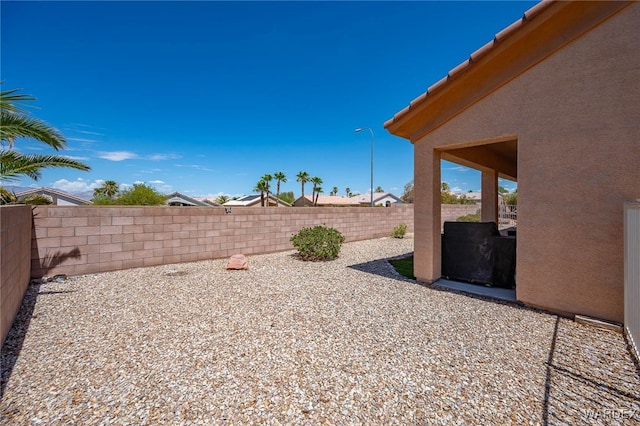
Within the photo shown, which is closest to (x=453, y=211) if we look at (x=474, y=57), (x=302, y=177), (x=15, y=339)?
(x=474, y=57)

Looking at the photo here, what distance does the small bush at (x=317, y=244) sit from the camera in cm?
913

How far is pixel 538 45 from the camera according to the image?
14.5 ft

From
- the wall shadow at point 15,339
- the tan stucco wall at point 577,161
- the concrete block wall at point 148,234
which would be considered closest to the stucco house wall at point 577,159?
the tan stucco wall at point 577,161

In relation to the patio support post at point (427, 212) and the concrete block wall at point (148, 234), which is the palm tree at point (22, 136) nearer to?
the concrete block wall at point (148, 234)

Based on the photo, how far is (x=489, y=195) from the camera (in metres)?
10.8

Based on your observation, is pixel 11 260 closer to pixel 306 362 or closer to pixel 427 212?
pixel 306 362

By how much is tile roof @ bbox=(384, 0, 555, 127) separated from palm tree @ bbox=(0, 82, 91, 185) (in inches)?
293

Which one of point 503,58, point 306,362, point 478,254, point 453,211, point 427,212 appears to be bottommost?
point 306,362

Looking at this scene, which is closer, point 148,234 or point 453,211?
point 148,234

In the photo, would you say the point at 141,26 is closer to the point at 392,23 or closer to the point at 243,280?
the point at 392,23

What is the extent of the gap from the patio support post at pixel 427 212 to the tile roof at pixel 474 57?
2.96 feet

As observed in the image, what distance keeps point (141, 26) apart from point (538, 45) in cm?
1309

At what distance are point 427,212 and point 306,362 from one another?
177 inches

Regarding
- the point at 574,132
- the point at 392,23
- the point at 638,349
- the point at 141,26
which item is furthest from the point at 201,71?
the point at 638,349
